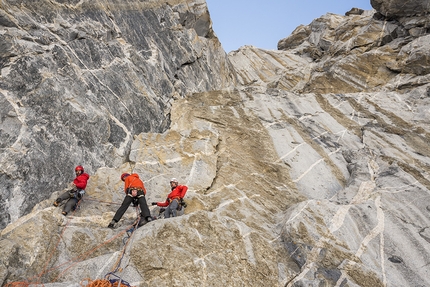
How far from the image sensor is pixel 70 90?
520 inches

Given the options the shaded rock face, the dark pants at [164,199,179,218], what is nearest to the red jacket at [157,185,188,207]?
the dark pants at [164,199,179,218]

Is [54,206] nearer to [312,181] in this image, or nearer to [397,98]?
[312,181]

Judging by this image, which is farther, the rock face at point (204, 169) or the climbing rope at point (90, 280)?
the rock face at point (204, 169)

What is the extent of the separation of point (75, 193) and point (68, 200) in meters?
0.30

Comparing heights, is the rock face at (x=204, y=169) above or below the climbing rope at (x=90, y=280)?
above

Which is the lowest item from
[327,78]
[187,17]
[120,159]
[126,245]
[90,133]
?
[126,245]

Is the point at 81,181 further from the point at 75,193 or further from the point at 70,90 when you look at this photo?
the point at 70,90

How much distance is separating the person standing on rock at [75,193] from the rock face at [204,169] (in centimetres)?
35

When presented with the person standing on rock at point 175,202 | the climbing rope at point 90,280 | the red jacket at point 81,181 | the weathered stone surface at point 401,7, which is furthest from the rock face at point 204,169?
the weathered stone surface at point 401,7

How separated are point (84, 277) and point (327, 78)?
2886cm

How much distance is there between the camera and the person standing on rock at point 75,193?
414 inches

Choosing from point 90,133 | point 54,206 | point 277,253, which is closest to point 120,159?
point 90,133

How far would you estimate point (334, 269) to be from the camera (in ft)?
28.7

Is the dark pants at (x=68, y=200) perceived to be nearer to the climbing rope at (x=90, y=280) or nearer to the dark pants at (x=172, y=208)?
the climbing rope at (x=90, y=280)
